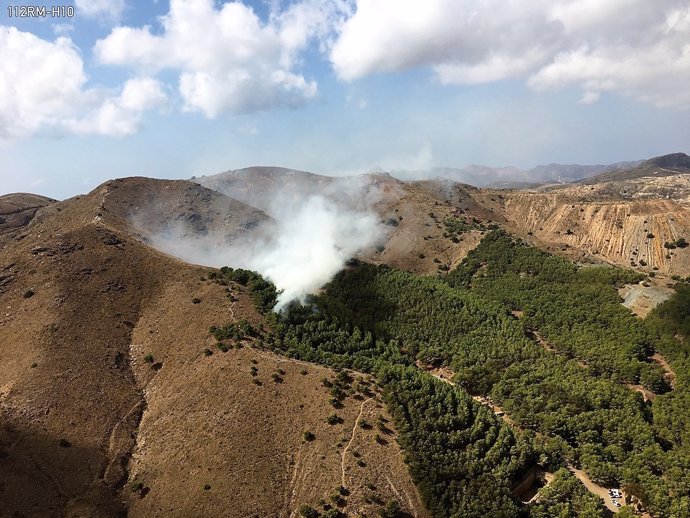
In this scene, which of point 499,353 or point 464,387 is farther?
point 499,353

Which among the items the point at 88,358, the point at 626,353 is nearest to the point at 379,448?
the point at 88,358

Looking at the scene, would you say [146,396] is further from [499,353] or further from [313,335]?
[499,353]

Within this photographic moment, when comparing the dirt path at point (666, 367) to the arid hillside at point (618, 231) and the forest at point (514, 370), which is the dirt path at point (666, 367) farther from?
the arid hillside at point (618, 231)

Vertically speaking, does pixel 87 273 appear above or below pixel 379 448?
above

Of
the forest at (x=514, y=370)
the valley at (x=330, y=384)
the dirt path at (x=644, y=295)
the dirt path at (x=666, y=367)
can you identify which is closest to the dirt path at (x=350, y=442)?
the valley at (x=330, y=384)

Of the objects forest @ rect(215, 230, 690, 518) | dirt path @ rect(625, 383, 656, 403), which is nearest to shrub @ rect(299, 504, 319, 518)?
forest @ rect(215, 230, 690, 518)

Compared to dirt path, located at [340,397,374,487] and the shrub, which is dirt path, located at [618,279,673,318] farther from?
the shrub

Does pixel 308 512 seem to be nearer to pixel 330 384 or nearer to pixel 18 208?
pixel 330 384
